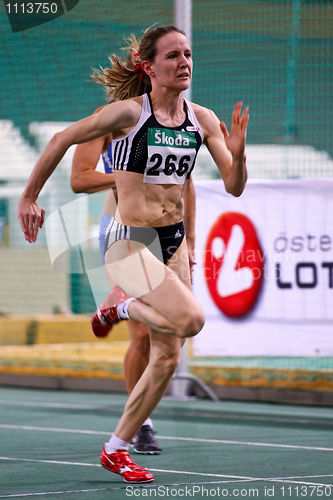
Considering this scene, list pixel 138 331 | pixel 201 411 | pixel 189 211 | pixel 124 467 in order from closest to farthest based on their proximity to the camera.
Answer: pixel 124 467 < pixel 138 331 < pixel 189 211 < pixel 201 411

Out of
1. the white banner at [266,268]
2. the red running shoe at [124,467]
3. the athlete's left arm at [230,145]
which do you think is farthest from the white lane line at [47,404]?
the athlete's left arm at [230,145]

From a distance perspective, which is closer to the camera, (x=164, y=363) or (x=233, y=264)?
(x=164, y=363)

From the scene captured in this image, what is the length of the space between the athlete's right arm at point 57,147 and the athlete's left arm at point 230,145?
1.43 feet

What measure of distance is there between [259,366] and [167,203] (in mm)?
5024

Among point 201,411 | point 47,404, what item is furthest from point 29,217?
point 47,404

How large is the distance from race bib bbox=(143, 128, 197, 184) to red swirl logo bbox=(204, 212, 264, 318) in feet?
12.8

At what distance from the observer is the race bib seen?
530cm

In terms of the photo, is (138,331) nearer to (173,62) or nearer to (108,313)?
(108,313)

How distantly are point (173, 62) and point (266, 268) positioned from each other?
4093 mm

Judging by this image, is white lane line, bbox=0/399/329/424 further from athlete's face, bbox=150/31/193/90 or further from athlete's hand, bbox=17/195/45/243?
athlete's hand, bbox=17/195/45/243

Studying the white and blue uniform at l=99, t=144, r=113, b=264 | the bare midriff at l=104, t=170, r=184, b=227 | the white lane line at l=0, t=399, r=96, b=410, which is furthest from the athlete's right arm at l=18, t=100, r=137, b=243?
the white lane line at l=0, t=399, r=96, b=410

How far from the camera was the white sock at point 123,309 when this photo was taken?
538 cm

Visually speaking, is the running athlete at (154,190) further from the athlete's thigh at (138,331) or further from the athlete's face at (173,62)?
the athlete's thigh at (138,331)

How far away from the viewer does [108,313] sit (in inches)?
220
